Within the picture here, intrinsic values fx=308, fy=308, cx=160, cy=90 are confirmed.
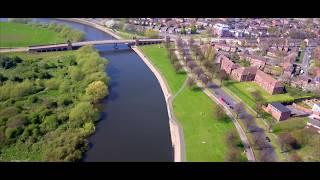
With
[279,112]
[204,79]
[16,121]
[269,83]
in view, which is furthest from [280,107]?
[16,121]

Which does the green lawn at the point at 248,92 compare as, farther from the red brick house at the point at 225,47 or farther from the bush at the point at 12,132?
the bush at the point at 12,132

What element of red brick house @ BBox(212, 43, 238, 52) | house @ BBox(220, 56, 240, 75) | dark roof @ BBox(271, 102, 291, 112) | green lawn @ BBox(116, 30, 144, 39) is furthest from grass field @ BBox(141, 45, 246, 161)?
green lawn @ BBox(116, 30, 144, 39)

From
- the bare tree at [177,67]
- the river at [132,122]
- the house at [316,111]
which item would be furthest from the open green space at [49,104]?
the house at [316,111]

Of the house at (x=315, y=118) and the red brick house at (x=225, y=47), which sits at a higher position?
the red brick house at (x=225, y=47)

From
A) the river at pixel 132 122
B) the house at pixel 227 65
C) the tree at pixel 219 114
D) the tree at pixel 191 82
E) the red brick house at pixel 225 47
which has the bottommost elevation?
the river at pixel 132 122

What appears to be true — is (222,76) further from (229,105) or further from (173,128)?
(173,128)

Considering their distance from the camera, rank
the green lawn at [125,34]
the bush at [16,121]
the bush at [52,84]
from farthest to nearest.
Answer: the green lawn at [125,34] < the bush at [52,84] < the bush at [16,121]

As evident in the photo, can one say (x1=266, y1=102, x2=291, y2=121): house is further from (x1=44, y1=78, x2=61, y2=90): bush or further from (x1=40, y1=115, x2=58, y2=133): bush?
(x1=44, y1=78, x2=61, y2=90): bush
